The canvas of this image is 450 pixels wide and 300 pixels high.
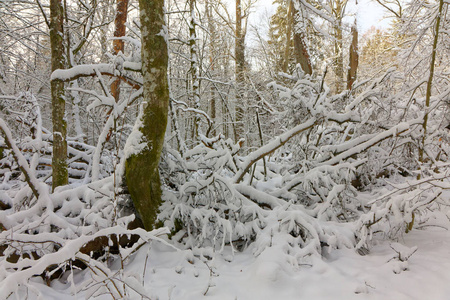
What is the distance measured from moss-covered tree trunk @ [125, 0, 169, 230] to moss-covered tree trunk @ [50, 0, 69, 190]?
119 centimetres

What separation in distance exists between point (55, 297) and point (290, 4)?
7245mm

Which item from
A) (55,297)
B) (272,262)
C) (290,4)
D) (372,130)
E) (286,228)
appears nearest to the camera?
(55,297)

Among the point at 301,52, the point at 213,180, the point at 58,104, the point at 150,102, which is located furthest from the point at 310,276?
the point at 301,52

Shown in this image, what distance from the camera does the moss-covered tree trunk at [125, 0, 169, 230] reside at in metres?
3.13

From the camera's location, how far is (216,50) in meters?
12.3

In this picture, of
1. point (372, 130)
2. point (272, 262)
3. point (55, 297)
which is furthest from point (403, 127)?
point (55, 297)

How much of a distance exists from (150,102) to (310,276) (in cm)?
259

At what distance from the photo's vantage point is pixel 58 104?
3566 millimetres

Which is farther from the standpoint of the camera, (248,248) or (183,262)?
(248,248)

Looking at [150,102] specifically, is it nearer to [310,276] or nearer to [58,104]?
[58,104]

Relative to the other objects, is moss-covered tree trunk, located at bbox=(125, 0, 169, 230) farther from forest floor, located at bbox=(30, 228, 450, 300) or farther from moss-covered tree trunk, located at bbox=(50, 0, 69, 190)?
moss-covered tree trunk, located at bbox=(50, 0, 69, 190)

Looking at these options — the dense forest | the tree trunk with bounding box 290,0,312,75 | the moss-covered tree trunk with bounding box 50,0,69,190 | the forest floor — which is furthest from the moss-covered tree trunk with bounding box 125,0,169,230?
the tree trunk with bounding box 290,0,312,75

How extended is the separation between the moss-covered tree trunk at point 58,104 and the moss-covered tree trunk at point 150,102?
1.19 m

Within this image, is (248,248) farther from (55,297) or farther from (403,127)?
(403,127)
